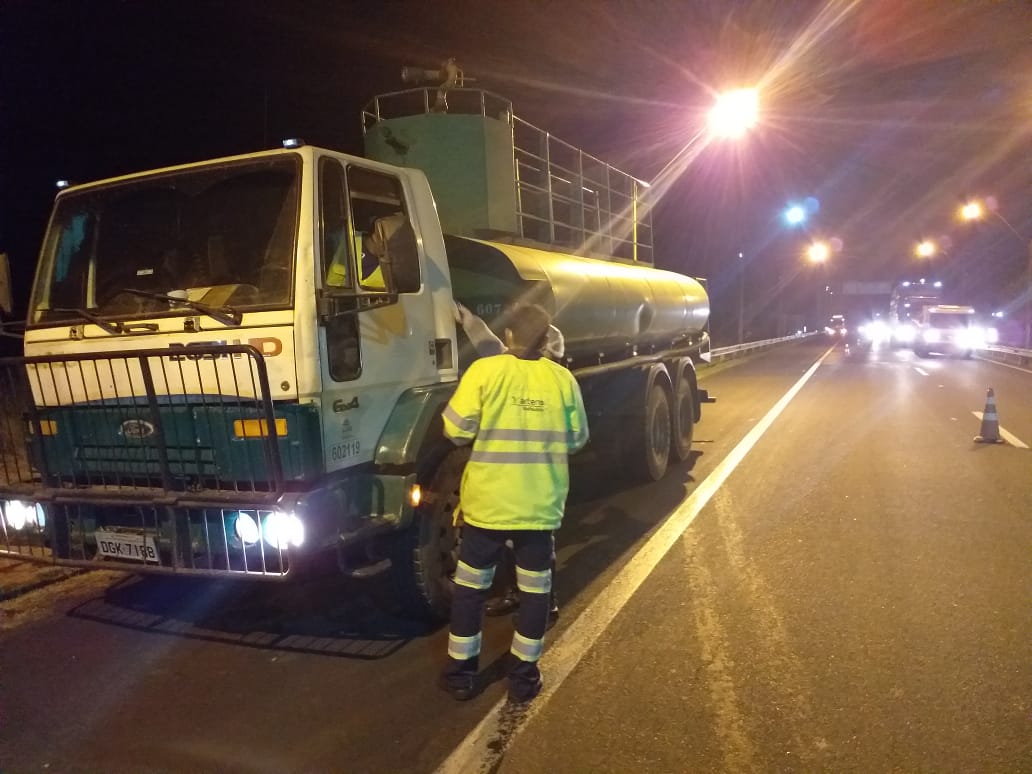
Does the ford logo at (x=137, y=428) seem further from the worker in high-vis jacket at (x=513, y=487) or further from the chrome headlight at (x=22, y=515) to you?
the worker in high-vis jacket at (x=513, y=487)

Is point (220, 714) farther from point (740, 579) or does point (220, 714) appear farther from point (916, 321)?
point (916, 321)

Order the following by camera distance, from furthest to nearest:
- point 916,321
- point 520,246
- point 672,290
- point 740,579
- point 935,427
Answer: point 916,321 → point 935,427 → point 672,290 → point 520,246 → point 740,579

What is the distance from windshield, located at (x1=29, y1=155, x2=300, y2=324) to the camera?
4410mm

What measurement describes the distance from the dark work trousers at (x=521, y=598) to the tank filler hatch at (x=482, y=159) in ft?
9.77

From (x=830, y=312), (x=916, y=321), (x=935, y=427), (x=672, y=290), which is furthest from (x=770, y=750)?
(x=830, y=312)

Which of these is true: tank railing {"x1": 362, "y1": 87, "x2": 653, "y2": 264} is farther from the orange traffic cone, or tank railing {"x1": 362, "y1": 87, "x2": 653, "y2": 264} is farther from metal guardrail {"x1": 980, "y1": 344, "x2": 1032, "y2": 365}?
metal guardrail {"x1": 980, "y1": 344, "x2": 1032, "y2": 365}

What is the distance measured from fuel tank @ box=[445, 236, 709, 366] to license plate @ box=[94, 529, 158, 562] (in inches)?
90.9

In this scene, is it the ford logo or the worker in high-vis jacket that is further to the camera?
the ford logo

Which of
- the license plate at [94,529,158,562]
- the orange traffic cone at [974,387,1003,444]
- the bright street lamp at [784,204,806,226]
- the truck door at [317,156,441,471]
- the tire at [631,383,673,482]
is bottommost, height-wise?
the orange traffic cone at [974,387,1003,444]

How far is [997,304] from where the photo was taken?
6244 centimetres

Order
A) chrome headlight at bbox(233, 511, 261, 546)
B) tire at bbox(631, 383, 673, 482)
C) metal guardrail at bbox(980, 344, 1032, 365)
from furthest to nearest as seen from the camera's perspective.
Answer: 1. metal guardrail at bbox(980, 344, 1032, 365)
2. tire at bbox(631, 383, 673, 482)
3. chrome headlight at bbox(233, 511, 261, 546)

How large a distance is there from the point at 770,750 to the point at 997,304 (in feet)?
226

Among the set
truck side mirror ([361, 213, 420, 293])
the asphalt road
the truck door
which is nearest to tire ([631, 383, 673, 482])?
the asphalt road

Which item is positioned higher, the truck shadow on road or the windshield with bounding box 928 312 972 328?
the windshield with bounding box 928 312 972 328
